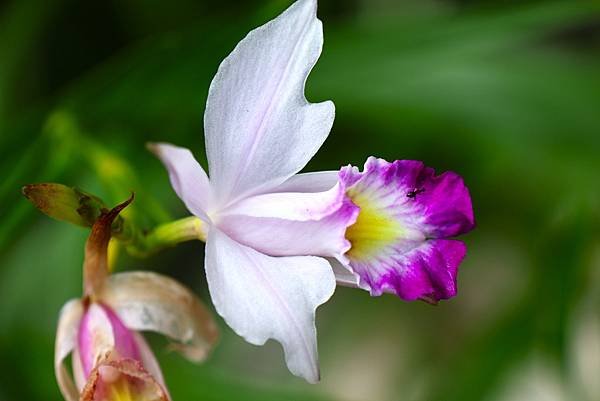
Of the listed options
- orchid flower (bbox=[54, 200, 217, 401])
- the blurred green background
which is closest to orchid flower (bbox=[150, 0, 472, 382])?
orchid flower (bbox=[54, 200, 217, 401])

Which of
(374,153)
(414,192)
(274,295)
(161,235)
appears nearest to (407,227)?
(414,192)

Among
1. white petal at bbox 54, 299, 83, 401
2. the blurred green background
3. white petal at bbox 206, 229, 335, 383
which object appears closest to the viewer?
white petal at bbox 206, 229, 335, 383

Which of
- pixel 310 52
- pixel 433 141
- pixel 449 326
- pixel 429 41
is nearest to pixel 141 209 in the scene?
pixel 310 52

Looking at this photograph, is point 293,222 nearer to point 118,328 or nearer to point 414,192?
point 414,192

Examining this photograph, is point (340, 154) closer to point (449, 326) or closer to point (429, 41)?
point (429, 41)

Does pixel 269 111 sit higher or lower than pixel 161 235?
higher

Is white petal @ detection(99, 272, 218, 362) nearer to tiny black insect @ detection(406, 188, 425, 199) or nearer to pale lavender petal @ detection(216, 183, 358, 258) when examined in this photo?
pale lavender petal @ detection(216, 183, 358, 258)

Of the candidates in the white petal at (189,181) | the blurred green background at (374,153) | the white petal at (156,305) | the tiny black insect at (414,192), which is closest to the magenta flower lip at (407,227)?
the tiny black insect at (414,192)
